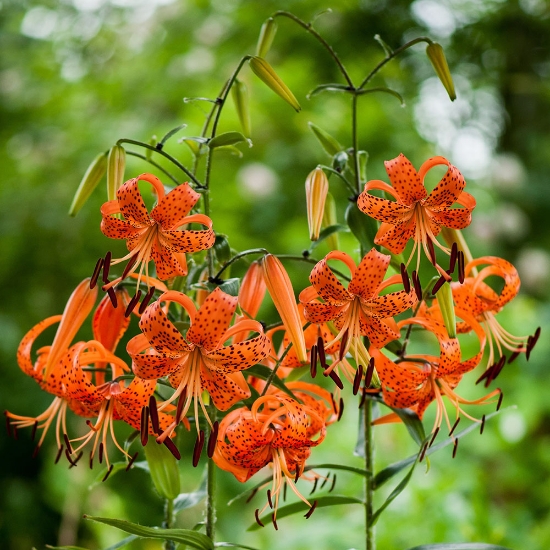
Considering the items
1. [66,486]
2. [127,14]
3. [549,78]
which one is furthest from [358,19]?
[66,486]

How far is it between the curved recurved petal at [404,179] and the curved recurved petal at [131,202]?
215 mm

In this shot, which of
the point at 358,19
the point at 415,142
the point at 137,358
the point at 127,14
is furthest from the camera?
the point at 127,14

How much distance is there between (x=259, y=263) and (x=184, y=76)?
1728mm

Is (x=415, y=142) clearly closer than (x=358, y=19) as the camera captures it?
Yes

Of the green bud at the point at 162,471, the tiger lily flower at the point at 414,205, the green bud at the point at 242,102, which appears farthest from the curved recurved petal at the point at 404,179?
the green bud at the point at 162,471

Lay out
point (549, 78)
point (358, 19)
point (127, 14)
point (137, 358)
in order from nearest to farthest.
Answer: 1. point (137, 358)
2. point (358, 19)
3. point (127, 14)
4. point (549, 78)

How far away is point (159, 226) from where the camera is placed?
0.60 metres

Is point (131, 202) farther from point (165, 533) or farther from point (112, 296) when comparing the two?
point (165, 533)

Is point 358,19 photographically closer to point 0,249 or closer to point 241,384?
point 0,249

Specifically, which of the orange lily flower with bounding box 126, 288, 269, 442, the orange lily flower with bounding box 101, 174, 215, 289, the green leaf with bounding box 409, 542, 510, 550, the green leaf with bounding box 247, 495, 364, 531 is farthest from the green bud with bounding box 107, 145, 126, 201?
the green leaf with bounding box 409, 542, 510, 550

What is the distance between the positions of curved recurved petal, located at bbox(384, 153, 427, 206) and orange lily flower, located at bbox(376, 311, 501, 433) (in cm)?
12

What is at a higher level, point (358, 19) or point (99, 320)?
point (358, 19)

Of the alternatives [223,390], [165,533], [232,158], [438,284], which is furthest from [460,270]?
[232,158]

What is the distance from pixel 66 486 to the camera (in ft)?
5.95
